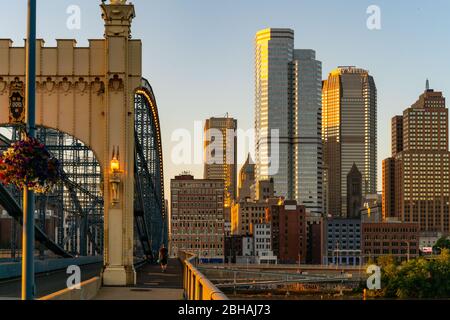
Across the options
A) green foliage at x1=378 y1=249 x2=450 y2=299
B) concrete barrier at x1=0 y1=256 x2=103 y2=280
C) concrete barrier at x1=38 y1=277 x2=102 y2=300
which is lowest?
green foliage at x1=378 y1=249 x2=450 y2=299

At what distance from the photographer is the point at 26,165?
693 inches

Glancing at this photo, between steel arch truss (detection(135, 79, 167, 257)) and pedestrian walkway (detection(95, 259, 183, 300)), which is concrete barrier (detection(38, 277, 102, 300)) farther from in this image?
steel arch truss (detection(135, 79, 167, 257))

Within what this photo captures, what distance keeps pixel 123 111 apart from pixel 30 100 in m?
18.6

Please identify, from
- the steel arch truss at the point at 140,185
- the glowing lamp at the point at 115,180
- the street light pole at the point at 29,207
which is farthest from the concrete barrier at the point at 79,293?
the steel arch truss at the point at 140,185

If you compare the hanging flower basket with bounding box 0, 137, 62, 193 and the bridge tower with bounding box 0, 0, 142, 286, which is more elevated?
the bridge tower with bounding box 0, 0, 142, 286

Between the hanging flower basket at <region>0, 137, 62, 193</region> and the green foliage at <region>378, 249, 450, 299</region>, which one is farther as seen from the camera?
the green foliage at <region>378, 249, 450, 299</region>

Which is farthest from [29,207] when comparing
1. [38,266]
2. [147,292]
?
[38,266]

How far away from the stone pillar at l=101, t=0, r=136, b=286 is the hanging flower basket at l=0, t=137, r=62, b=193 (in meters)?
18.3

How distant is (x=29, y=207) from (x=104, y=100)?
1944cm

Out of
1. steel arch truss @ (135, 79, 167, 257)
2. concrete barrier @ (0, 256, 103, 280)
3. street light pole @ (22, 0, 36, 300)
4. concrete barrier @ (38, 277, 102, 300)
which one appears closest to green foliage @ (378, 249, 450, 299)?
steel arch truss @ (135, 79, 167, 257)

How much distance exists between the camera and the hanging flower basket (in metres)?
17.6
